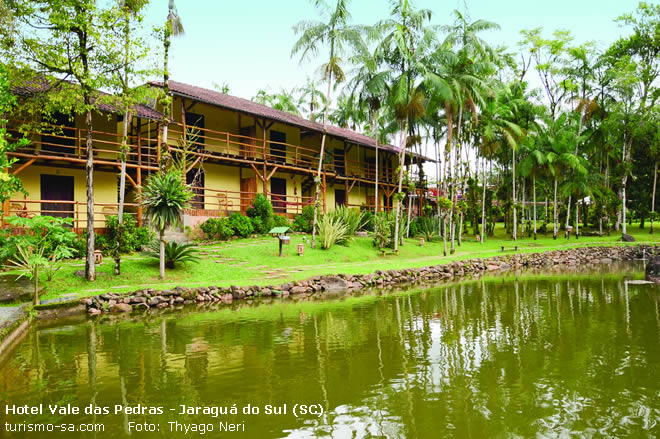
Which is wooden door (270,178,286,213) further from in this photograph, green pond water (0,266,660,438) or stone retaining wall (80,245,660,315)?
green pond water (0,266,660,438)

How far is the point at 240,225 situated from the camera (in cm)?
2108

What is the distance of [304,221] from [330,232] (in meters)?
4.36

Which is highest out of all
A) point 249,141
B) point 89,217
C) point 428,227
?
point 249,141

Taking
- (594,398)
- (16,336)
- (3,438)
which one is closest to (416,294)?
(594,398)

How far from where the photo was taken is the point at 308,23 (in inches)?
794

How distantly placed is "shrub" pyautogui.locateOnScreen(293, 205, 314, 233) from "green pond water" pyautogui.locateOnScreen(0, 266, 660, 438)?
14050 mm

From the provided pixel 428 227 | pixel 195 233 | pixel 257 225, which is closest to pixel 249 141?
pixel 257 225

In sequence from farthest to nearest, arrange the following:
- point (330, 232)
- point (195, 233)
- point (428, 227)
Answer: point (428, 227)
point (330, 232)
point (195, 233)

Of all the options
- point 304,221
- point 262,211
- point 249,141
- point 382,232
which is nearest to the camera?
point 262,211

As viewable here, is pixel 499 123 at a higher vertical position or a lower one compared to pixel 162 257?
higher

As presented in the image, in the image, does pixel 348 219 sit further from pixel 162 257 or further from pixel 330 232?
pixel 162 257

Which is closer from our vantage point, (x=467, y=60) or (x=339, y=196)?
(x=467, y=60)

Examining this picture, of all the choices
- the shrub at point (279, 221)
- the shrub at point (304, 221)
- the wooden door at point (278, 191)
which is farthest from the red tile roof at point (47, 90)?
the shrub at point (304, 221)

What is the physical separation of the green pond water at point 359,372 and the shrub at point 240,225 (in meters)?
10.5
